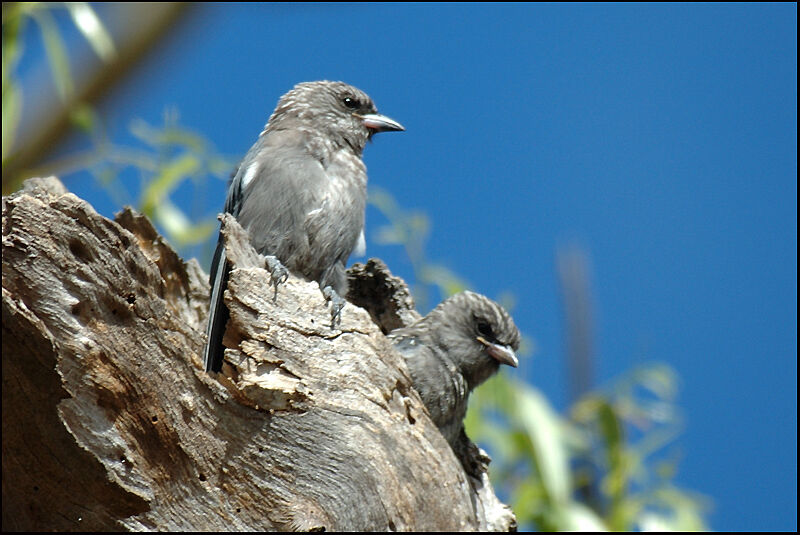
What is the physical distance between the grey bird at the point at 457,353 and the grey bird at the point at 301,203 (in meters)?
0.48

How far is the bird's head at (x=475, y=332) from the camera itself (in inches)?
196

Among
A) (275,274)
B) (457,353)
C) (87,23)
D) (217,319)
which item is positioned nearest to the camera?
(275,274)

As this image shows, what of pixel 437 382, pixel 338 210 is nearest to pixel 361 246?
pixel 338 210

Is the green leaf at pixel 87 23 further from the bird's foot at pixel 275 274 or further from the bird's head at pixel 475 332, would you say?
the bird's head at pixel 475 332

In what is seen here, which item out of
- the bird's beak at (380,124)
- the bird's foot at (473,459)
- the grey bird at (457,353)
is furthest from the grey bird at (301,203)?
the bird's foot at (473,459)

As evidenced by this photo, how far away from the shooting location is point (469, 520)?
13.7 ft

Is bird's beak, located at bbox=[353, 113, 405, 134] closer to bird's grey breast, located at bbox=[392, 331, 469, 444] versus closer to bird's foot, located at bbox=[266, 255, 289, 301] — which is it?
bird's grey breast, located at bbox=[392, 331, 469, 444]

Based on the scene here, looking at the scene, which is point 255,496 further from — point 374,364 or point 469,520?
point 469,520

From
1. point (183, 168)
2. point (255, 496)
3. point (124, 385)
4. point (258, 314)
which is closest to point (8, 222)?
point (124, 385)

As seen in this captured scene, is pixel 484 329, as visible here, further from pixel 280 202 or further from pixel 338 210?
pixel 280 202

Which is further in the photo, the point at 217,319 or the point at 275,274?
the point at 217,319

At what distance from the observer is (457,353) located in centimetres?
A: 490

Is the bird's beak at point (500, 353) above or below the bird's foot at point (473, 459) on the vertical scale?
above

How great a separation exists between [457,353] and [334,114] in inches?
55.0
